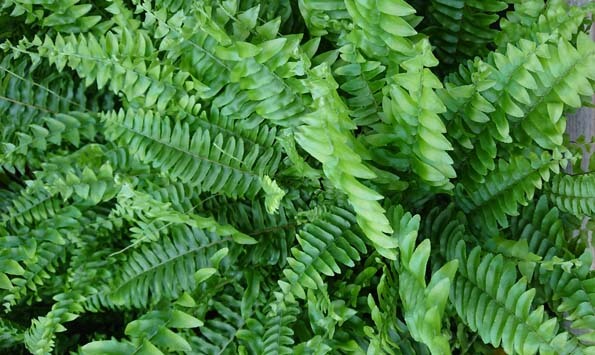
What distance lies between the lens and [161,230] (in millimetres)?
1629

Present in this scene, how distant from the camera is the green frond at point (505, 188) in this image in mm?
1317

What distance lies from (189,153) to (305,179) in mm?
324

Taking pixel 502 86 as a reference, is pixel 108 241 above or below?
below

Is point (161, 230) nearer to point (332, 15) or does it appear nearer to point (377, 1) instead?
point (332, 15)

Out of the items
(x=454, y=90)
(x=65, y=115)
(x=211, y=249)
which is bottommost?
(x=211, y=249)

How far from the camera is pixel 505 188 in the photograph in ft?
4.63

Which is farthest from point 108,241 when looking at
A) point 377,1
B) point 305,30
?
point 377,1

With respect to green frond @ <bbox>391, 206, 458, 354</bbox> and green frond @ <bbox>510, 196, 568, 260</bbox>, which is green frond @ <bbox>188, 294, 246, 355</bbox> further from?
green frond @ <bbox>510, 196, 568, 260</bbox>

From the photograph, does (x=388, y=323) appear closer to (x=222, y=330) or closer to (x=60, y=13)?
(x=222, y=330)

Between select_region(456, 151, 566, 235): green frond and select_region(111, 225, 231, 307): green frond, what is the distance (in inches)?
26.5

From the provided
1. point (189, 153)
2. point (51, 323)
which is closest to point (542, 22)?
point (189, 153)

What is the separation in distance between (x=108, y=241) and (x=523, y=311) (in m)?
1.22

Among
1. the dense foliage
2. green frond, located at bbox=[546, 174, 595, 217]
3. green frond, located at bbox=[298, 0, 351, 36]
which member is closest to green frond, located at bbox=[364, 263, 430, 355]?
the dense foliage

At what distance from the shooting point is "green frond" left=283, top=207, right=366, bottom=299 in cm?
136
